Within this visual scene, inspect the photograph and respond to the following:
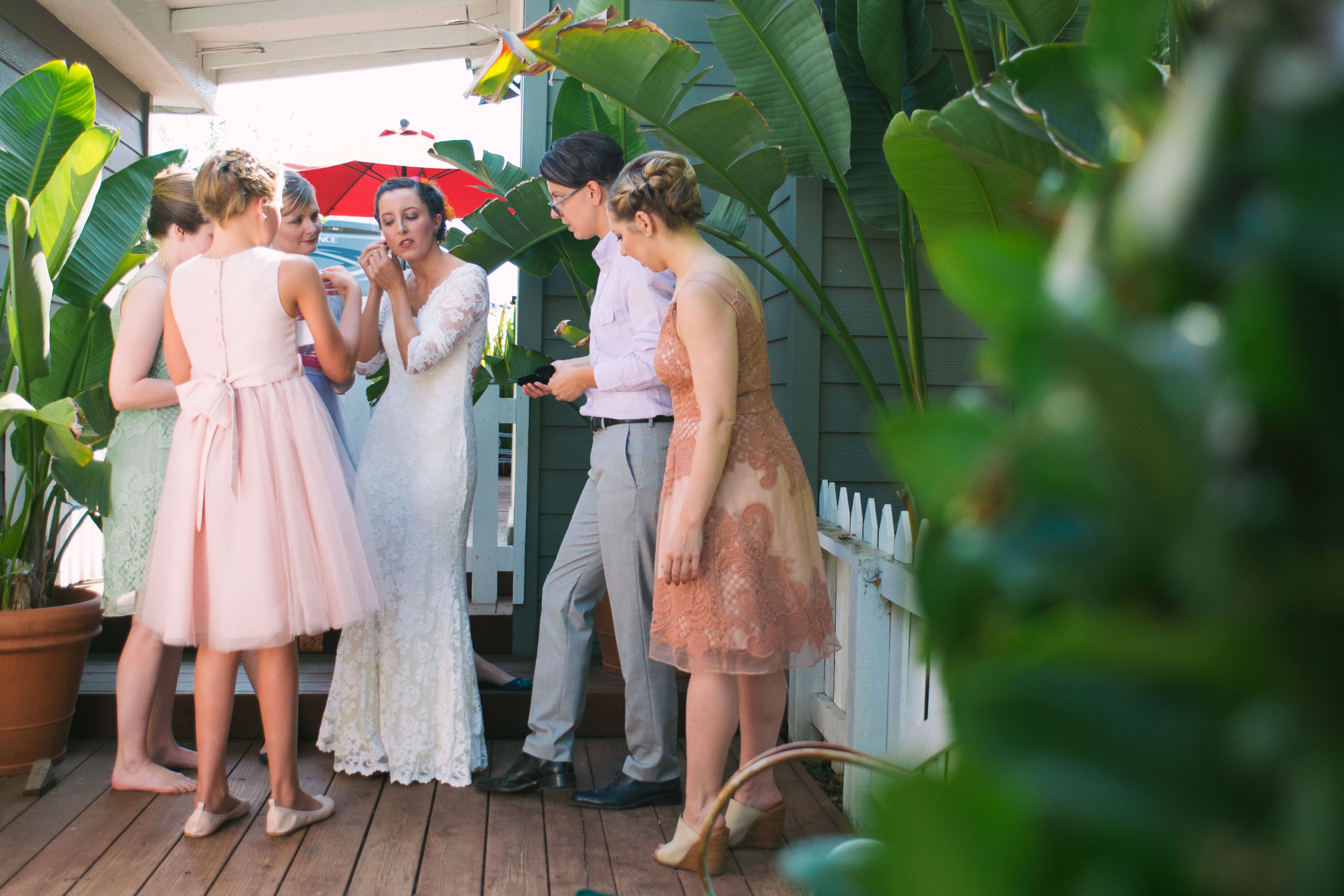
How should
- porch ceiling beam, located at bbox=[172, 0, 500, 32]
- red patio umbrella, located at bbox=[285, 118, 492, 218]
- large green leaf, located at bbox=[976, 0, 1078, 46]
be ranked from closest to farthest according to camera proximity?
large green leaf, located at bbox=[976, 0, 1078, 46] < red patio umbrella, located at bbox=[285, 118, 492, 218] < porch ceiling beam, located at bbox=[172, 0, 500, 32]

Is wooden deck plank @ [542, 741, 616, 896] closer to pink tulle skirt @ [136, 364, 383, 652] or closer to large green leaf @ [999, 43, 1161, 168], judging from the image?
pink tulle skirt @ [136, 364, 383, 652]

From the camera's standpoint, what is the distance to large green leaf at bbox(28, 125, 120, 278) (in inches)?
109

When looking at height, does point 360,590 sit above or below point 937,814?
below

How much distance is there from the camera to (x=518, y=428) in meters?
3.74

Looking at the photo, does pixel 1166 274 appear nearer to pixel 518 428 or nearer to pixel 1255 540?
pixel 1255 540

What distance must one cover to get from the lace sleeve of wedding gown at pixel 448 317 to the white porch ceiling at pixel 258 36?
222cm

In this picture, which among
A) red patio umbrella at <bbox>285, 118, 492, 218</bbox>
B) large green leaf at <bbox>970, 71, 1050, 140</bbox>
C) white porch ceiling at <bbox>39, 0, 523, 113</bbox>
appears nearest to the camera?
large green leaf at <bbox>970, 71, 1050, 140</bbox>

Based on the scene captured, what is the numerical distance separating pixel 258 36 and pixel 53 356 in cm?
305

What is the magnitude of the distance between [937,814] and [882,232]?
3.27 metres

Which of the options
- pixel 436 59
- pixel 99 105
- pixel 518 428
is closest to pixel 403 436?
pixel 518 428

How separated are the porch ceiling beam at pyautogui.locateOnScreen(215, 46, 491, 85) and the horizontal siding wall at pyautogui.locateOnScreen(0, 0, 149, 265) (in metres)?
0.60

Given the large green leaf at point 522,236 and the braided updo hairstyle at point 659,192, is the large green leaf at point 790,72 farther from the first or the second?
the large green leaf at point 522,236

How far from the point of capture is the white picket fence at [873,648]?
87.9 inches

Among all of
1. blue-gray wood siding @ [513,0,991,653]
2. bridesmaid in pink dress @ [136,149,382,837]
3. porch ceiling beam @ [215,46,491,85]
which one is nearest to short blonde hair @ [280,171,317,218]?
bridesmaid in pink dress @ [136,149,382,837]
